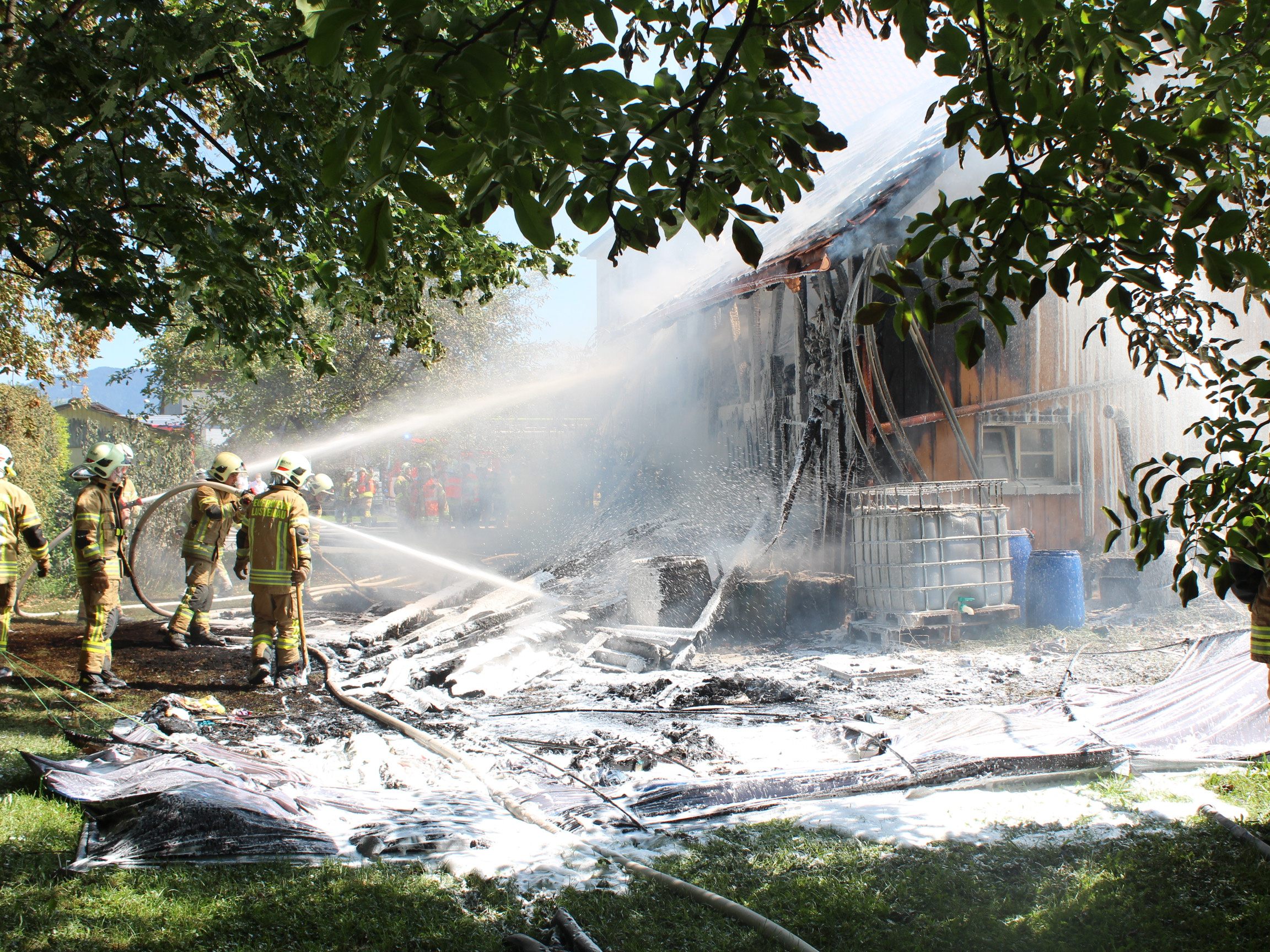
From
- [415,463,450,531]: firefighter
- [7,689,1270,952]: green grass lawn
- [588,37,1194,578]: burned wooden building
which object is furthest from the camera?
[415,463,450,531]: firefighter

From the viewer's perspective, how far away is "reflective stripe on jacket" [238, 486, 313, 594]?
20.6 ft

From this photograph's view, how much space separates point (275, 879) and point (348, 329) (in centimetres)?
1578

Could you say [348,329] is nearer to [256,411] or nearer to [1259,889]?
[256,411]

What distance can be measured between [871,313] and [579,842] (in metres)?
2.56

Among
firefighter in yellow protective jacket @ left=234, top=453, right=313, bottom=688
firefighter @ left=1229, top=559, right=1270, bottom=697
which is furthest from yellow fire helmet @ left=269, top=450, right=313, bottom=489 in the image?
firefighter @ left=1229, top=559, right=1270, bottom=697

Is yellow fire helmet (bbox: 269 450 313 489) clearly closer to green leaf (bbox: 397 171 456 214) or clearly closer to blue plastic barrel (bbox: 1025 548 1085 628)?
green leaf (bbox: 397 171 456 214)

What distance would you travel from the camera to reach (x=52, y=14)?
3.42 meters

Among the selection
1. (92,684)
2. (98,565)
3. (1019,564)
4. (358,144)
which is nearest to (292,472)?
(98,565)

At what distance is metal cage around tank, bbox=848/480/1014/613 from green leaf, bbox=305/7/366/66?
24.0 feet

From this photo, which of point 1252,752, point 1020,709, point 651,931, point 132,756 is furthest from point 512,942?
point 1252,752

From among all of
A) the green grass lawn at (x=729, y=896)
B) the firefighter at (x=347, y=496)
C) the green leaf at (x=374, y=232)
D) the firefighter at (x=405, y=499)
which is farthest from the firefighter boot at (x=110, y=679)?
the firefighter at (x=347, y=496)

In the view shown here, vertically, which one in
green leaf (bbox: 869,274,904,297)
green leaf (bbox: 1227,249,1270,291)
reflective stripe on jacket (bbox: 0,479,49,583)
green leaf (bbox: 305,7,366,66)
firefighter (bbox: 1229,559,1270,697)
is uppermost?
green leaf (bbox: 305,7,366,66)

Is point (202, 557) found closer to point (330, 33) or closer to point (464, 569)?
point (464, 569)

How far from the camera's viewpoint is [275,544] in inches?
248
